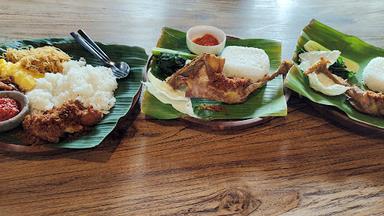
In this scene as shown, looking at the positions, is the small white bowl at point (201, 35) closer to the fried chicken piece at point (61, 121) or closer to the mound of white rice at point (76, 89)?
the mound of white rice at point (76, 89)

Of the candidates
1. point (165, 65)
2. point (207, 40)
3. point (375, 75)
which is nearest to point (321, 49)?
point (375, 75)

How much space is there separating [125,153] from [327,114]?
95 cm

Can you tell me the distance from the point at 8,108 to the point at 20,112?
0.16 feet

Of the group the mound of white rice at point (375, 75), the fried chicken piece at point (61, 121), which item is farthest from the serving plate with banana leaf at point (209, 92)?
the mound of white rice at point (375, 75)

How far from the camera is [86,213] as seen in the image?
1.27 m

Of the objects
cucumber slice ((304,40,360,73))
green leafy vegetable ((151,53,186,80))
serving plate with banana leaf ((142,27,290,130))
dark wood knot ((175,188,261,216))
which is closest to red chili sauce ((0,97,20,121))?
serving plate with banana leaf ((142,27,290,130))

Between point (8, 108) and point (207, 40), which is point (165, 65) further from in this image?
point (8, 108)

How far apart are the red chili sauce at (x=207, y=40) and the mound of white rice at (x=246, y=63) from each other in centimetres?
13

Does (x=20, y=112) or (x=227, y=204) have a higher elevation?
(x=20, y=112)

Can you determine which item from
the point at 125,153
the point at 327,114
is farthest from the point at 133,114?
the point at 327,114

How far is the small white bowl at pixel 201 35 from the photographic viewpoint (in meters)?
1.94

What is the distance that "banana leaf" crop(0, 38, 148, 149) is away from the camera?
4.76 ft

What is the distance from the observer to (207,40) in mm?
2020

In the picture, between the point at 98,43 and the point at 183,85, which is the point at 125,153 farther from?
the point at 98,43
